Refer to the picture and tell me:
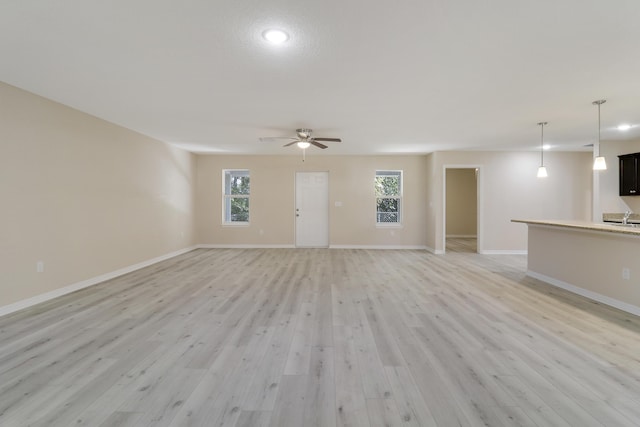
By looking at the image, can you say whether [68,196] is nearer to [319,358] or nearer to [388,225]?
[319,358]

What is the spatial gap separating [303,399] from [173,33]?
269cm

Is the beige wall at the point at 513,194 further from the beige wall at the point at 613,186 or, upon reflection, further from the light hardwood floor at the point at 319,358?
the light hardwood floor at the point at 319,358

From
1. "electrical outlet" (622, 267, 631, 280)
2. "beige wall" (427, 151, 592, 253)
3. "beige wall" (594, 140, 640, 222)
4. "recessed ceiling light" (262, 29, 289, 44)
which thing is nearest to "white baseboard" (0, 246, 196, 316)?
"recessed ceiling light" (262, 29, 289, 44)

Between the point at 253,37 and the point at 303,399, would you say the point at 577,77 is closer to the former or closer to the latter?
the point at 253,37

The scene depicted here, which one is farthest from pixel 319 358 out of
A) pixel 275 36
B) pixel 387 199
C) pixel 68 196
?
pixel 387 199

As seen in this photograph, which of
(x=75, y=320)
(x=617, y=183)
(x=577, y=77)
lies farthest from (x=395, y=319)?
(x=617, y=183)

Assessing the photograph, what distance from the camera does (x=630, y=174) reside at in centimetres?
505

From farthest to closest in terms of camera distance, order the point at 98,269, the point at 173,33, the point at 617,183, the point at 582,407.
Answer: the point at 617,183, the point at 98,269, the point at 173,33, the point at 582,407

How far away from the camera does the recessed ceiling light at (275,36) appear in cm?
201

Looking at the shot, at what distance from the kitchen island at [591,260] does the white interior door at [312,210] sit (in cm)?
442

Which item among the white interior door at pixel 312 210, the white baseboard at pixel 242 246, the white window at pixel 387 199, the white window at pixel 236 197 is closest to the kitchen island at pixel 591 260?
the white window at pixel 387 199

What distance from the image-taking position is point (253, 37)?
81.7 inches

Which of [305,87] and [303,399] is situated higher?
[305,87]

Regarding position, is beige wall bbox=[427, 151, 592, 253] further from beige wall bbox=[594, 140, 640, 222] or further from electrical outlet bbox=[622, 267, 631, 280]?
electrical outlet bbox=[622, 267, 631, 280]
